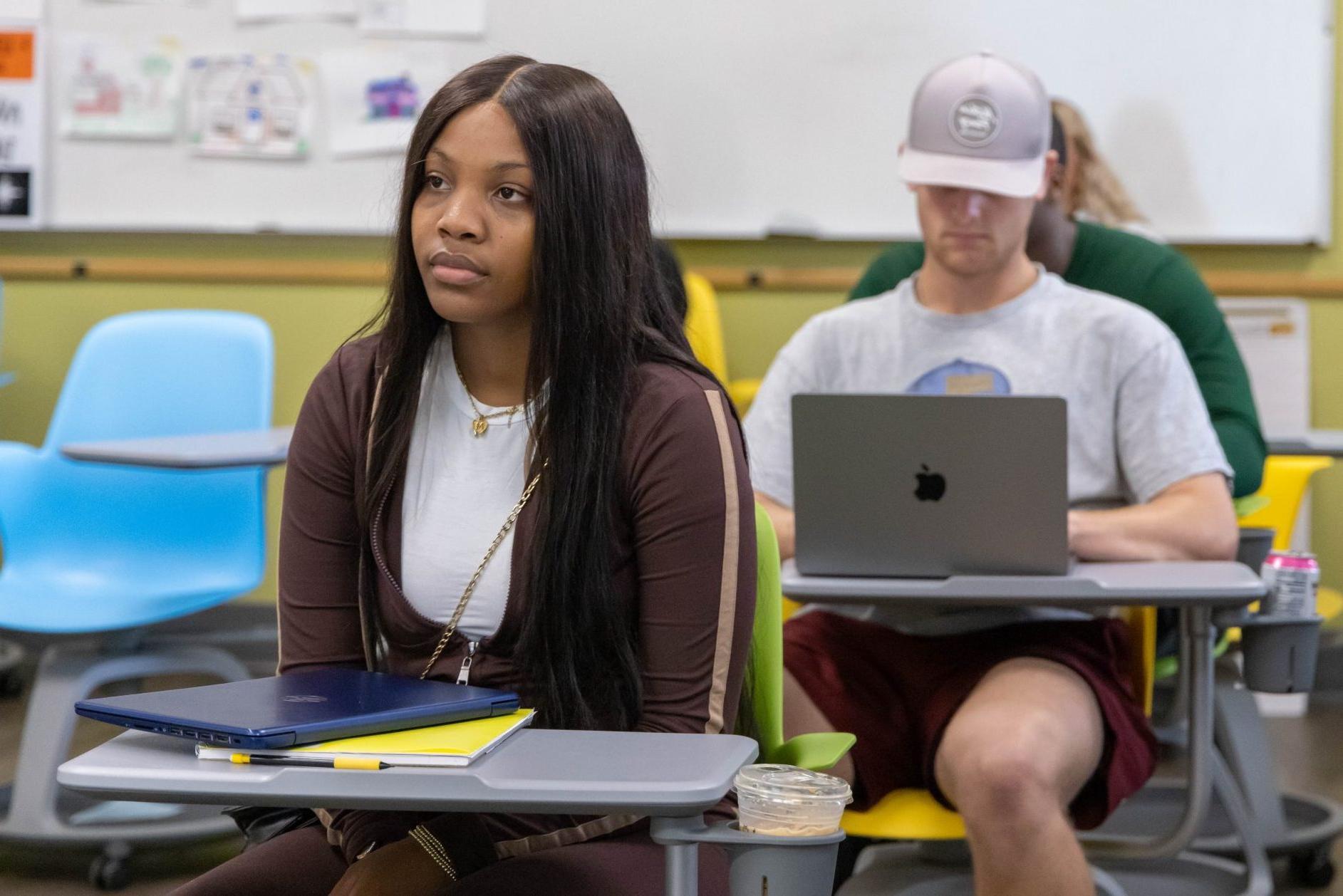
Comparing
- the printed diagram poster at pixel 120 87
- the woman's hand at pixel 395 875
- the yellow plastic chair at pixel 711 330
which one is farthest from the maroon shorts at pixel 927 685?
the printed diagram poster at pixel 120 87

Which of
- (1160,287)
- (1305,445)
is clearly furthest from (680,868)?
(1305,445)

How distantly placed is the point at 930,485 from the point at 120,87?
3.09m

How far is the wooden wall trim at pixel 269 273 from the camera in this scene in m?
4.11

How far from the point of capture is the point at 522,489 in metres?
1.36

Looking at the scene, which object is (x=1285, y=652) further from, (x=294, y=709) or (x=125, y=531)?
(x=125, y=531)

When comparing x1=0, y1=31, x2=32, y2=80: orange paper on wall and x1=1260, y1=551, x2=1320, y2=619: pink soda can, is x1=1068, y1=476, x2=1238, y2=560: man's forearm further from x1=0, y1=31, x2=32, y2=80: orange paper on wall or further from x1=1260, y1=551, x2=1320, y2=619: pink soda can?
x1=0, y1=31, x2=32, y2=80: orange paper on wall

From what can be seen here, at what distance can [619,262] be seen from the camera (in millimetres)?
1366

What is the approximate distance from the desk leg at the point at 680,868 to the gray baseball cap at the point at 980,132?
1394 millimetres

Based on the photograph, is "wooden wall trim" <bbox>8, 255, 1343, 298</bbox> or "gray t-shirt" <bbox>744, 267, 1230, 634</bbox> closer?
"gray t-shirt" <bbox>744, 267, 1230, 634</bbox>

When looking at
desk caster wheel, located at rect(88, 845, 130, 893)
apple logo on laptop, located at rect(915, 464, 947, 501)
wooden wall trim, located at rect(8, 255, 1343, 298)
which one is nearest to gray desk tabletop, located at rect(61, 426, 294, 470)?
desk caster wheel, located at rect(88, 845, 130, 893)

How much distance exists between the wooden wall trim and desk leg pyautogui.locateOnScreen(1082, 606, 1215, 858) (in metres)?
2.15

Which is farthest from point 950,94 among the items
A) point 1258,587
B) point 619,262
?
point 619,262

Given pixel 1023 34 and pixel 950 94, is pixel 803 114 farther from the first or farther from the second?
pixel 950 94

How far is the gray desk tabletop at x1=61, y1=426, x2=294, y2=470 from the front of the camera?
2578 millimetres
